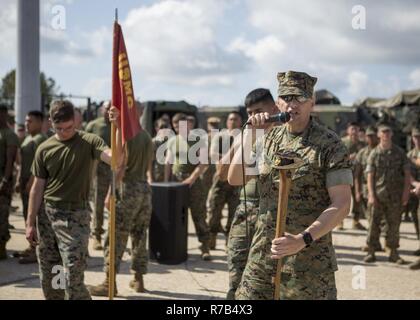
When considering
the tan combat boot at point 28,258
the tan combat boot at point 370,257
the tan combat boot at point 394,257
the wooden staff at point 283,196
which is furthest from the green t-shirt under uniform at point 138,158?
the tan combat boot at point 394,257

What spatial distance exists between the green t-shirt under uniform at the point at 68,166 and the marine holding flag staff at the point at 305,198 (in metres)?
1.91

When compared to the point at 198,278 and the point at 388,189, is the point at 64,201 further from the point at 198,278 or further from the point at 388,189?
the point at 388,189

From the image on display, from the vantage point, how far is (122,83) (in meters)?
4.71

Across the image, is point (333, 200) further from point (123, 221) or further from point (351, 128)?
point (351, 128)

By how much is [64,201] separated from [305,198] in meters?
2.34

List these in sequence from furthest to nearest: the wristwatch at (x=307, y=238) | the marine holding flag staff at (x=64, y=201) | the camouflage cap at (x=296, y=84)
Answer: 1. the marine holding flag staff at (x=64, y=201)
2. the camouflage cap at (x=296, y=84)
3. the wristwatch at (x=307, y=238)

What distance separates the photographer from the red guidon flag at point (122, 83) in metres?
4.70

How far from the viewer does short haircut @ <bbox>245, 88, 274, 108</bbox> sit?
4168 mm

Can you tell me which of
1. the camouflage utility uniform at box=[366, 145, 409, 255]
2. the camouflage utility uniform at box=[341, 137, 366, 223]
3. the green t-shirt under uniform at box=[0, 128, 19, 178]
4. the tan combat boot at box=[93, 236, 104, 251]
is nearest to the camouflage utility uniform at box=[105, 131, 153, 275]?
the tan combat boot at box=[93, 236, 104, 251]

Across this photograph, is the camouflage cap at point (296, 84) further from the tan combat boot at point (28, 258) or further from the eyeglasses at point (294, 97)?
the tan combat boot at point (28, 258)

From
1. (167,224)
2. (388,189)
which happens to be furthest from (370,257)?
(167,224)

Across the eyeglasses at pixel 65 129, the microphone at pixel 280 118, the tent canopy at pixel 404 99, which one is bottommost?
the eyeglasses at pixel 65 129

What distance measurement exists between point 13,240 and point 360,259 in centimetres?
570
